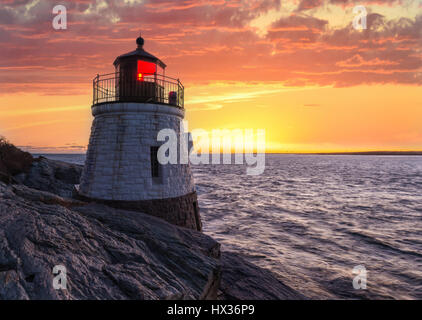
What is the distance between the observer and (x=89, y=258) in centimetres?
488

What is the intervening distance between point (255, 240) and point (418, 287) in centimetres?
1040

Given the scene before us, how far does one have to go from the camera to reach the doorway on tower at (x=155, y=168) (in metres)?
11.4

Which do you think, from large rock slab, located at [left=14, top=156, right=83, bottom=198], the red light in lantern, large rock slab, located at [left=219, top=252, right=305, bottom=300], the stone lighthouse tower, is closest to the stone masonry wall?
the stone lighthouse tower

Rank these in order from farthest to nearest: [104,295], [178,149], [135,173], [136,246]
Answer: [178,149] < [135,173] < [136,246] < [104,295]

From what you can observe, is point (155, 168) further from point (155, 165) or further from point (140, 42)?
point (140, 42)

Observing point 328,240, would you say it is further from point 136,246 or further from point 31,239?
point 31,239

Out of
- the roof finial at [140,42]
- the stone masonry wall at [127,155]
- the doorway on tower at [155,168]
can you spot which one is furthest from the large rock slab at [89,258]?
the roof finial at [140,42]

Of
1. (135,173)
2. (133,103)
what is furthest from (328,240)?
(133,103)

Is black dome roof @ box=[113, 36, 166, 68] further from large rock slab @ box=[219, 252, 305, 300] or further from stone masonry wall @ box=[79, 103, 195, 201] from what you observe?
large rock slab @ box=[219, 252, 305, 300]

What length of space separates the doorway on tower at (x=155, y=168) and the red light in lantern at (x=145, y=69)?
11.8 feet

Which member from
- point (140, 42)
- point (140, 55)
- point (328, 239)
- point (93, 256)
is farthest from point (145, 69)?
point (328, 239)

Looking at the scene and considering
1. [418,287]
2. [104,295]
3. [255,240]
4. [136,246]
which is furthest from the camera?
[255,240]

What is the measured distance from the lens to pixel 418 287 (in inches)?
535

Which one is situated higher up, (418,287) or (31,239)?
(31,239)
